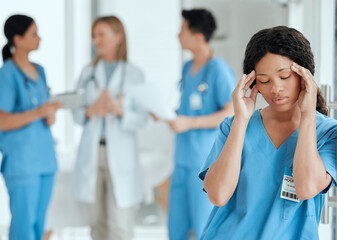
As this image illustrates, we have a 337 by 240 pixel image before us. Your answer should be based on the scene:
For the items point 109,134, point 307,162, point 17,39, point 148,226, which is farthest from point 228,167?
point 148,226

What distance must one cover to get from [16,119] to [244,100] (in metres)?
0.89

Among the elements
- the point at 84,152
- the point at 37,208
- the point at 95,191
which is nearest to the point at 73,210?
the point at 95,191

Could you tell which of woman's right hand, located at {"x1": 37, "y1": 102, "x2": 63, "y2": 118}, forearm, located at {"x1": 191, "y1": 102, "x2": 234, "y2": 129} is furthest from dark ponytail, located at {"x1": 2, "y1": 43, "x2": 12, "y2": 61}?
forearm, located at {"x1": 191, "y1": 102, "x2": 234, "y2": 129}

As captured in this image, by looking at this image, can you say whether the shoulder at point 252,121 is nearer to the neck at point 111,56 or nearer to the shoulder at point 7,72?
the shoulder at point 7,72

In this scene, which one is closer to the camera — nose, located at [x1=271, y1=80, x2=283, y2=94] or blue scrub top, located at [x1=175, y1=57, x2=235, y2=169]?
nose, located at [x1=271, y1=80, x2=283, y2=94]

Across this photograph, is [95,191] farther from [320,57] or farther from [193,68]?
[320,57]

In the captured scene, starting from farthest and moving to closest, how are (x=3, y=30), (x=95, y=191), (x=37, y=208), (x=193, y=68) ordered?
(x=95, y=191) → (x=193, y=68) → (x=37, y=208) → (x=3, y=30)

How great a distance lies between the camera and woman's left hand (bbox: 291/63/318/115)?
32.5 inches

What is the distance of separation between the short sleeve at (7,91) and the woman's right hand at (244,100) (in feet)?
2.77

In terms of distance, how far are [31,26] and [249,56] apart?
809mm

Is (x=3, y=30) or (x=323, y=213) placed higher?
(x=3, y=30)

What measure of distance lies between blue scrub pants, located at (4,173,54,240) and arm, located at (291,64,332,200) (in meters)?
0.99

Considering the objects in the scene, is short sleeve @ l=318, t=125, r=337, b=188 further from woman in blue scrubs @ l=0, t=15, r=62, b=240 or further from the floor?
the floor

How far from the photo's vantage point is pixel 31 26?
1458mm
